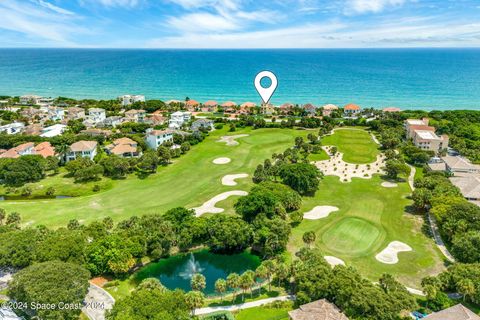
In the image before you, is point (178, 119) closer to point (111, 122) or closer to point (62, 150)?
point (111, 122)

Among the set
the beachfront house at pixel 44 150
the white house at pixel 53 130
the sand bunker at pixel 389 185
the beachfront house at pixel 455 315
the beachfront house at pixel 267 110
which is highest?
the beachfront house at pixel 267 110

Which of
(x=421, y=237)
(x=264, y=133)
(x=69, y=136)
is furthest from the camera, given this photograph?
(x=264, y=133)

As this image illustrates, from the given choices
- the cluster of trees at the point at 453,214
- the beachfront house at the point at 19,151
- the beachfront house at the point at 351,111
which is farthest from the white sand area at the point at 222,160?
the beachfront house at the point at 351,111

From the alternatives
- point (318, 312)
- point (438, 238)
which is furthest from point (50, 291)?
point (438, 238)

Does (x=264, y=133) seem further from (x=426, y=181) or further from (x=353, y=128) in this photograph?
(x=426, y=181)

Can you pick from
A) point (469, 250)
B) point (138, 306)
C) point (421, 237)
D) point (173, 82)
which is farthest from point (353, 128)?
point (173, 82)

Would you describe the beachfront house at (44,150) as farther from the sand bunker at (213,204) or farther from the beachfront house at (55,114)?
the sand bunker at (213,204)
